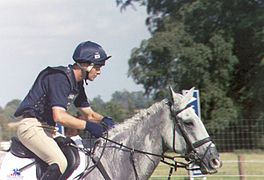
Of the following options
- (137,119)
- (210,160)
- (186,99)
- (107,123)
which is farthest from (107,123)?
(210,160)

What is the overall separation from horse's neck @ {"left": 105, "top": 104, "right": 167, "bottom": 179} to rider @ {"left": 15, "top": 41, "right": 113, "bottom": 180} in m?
0.37

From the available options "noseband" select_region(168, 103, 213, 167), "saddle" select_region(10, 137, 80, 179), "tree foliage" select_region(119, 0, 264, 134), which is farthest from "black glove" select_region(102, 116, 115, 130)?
"tree foliage" select_region(119, 0, 264, 134)

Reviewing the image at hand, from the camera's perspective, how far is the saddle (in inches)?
249

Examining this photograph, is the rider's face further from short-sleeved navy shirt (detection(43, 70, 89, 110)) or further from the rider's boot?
the rider's boot

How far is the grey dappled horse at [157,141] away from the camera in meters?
6.48

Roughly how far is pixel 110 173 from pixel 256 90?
1225 inches

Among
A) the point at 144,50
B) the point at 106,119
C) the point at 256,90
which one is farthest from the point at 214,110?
the point at 106,119

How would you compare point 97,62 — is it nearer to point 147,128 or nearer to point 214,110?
point 147,128

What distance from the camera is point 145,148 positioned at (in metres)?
6.62

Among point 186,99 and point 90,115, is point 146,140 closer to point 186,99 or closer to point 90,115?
point 186,99

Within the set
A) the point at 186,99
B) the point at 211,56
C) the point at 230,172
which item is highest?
the point at 186,99

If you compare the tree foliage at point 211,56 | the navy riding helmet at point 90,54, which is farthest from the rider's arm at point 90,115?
the tree foliage at point 211,56

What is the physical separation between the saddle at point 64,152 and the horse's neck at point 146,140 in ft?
1.74

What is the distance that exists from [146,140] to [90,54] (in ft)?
3.61
